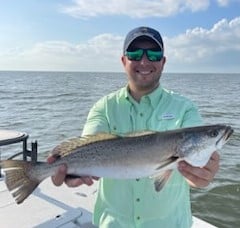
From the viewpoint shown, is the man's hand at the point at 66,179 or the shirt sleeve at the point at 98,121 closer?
the man's hand at the point at 66,179

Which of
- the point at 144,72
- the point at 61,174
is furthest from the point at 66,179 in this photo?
the point at 144,72

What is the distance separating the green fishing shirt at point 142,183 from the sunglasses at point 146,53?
262 millimetres

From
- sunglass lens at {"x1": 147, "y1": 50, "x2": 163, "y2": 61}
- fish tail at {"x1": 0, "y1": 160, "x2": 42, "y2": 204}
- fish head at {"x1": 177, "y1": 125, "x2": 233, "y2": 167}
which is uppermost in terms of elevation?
sunglass lens at {"x1": 147, "y1": 50, "x2": 163, "y2": 61}

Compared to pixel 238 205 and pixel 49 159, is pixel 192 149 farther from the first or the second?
pixel 238 205

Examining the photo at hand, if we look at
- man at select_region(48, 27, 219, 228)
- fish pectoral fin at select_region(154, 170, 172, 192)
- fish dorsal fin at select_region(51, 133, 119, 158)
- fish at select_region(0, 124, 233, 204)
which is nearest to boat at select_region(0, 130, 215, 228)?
man at select_region(48, 27, 219, 228)

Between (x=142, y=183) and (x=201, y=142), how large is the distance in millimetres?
549

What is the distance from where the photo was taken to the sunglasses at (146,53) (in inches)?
131

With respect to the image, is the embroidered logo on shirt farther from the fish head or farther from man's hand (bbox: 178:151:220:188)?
man's hand (bbox: 178:151:220:188)

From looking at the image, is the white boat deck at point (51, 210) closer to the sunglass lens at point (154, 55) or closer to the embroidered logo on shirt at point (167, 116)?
the embroidered logo on shirt at point (167, 116)

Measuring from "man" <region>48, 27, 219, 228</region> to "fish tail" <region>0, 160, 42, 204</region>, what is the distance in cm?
19

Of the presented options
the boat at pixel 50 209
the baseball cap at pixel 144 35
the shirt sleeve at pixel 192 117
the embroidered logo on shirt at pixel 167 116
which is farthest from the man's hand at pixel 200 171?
the boat at pixel 50 209

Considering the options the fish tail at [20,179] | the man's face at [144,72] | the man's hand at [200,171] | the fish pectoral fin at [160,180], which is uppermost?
the man's face at [144,72]

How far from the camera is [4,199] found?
17.1 ft

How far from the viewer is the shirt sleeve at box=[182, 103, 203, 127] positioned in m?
3.20
